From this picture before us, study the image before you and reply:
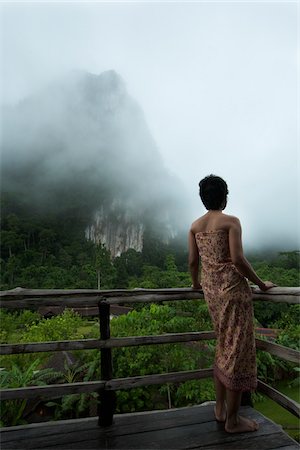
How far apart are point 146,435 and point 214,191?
151 centimetres

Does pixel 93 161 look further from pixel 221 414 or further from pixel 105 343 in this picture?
pixel 221 414

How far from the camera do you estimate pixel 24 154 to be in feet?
307

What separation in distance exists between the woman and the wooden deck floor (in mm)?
106

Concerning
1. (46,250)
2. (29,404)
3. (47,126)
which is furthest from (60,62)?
(29,404)

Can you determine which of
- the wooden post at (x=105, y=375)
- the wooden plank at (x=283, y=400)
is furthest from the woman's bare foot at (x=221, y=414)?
the wooden post at (x=105, y=375)

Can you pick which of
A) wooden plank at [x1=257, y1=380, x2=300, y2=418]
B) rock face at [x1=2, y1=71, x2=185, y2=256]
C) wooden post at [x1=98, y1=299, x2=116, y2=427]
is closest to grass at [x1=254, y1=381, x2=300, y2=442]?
wooden plank at [x1=257, y1=380, x2=300, y2=418]

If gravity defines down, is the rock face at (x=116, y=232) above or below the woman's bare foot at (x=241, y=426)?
above

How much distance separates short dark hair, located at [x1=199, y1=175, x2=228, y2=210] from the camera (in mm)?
2037

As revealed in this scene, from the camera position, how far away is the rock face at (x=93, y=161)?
80.5 metres

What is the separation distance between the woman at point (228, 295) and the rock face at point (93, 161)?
73111mm

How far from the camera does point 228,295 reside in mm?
1939

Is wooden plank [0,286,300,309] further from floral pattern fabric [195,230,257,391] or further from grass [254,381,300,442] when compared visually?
grass [254,381,300,442]

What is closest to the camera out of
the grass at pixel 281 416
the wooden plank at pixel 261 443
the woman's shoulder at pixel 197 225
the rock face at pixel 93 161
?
the wooden plank at pixel 261 443

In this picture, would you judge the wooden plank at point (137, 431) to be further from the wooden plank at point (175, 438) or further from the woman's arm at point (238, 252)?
the woman's arm at point (238, 252)
